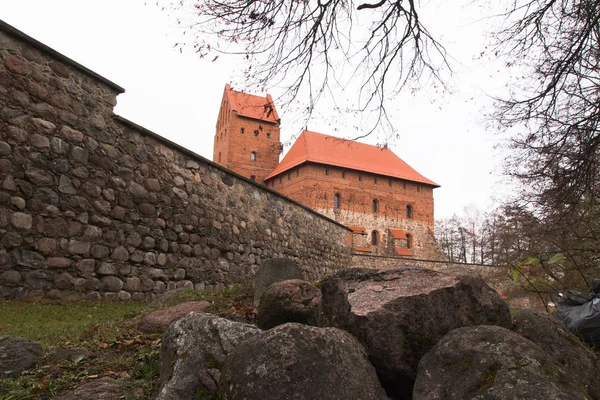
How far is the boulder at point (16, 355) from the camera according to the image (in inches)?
114

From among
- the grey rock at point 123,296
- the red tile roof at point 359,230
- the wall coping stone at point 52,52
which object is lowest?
the grey rock at point 123,296

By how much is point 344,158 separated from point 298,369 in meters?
44.2

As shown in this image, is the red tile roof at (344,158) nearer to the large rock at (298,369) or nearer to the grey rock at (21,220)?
the grey rock at (21,220)

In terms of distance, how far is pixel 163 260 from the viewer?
288 inches

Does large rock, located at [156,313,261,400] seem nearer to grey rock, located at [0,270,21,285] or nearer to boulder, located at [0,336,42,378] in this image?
boulder, located at [0,336,42,378]

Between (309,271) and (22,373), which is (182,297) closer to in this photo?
(22,373)

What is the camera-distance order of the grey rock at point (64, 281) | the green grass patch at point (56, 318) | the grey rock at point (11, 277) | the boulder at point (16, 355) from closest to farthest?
the boulder at point (16, 355) < the green grass patch at point (56, 318) < the grey rock at point (11, 277) < the grey rock at point (64, 281)

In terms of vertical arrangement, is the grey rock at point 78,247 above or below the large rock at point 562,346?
above

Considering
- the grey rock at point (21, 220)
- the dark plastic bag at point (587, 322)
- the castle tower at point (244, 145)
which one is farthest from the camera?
the castle tower at point (244, 145)

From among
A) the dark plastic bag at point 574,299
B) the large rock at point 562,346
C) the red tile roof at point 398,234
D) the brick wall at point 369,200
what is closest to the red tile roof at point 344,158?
the brick wall at point 369,200

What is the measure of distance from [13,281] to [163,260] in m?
2.48

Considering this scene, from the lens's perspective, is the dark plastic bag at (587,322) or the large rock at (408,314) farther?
the dark plastic bag at (587,322)

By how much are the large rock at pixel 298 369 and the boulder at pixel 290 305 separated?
1.11m

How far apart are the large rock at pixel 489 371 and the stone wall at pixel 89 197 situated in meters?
4.85
